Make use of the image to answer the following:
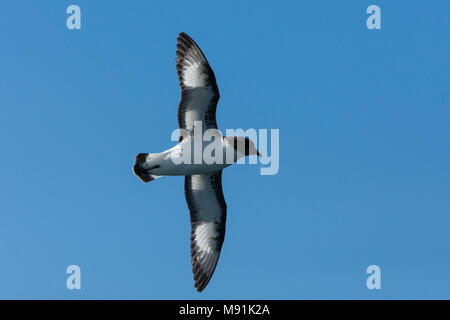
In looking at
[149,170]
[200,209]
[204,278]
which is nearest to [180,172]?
[149,170]

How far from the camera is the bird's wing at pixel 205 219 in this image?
1522 centimetres

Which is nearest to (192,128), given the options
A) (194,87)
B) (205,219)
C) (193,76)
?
(194,87)

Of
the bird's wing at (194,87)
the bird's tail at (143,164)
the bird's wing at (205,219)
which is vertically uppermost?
the bird's wing at (194,87)

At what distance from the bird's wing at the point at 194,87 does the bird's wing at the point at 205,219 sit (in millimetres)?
1677

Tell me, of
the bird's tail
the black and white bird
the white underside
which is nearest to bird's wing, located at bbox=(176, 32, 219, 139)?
the black and white bird

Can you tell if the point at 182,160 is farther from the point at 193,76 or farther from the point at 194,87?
the point at 193,76

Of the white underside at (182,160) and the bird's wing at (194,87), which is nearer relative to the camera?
the bird's wing at (194,87)

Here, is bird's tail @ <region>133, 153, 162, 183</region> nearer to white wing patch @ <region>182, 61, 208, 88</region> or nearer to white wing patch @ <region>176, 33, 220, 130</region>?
white wing patch @ <region>176, 33, 220, 130</region>

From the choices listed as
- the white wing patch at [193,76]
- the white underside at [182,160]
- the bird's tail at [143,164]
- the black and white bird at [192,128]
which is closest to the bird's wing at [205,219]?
the black and white bird at [192,128]

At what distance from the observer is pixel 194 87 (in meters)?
13.9

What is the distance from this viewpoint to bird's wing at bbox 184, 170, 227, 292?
599 inches

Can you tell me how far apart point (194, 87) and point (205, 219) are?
3490 millimetres

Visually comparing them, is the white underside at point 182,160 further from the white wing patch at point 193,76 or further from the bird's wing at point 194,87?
the white wing patch at point 193,76

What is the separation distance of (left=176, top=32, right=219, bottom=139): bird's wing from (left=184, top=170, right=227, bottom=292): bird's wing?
1.68 metres
